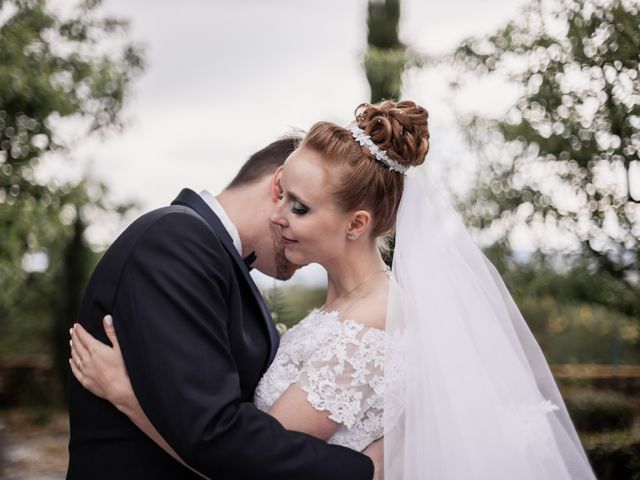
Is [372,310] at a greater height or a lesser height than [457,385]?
greater

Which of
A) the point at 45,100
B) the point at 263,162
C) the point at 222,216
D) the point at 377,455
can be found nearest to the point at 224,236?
the point at 222,216

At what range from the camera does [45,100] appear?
5.48m

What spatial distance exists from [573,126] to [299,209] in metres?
2.80

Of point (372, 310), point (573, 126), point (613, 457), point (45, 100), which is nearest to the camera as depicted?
point (372, 310)

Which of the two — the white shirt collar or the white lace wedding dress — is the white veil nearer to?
the white lace wedding dress

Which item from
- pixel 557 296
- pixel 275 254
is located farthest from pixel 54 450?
pixel 275 254

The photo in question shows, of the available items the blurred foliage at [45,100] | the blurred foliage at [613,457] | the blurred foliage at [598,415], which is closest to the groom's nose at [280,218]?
the blurred foliage at [45,100]

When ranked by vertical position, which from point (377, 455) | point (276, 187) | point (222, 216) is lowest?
point (377, 455)

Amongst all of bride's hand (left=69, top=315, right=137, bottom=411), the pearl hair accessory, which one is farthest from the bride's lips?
bride's hand (left=69, top=315, right=137, bottom=411)

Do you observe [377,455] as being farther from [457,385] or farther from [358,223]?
[358,223]

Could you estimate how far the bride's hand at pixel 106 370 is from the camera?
2158 millimetres

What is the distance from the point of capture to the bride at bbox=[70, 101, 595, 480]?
2.26 meters

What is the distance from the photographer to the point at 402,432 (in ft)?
7.63

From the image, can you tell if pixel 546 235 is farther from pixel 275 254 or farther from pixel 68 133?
pixel 68 133
